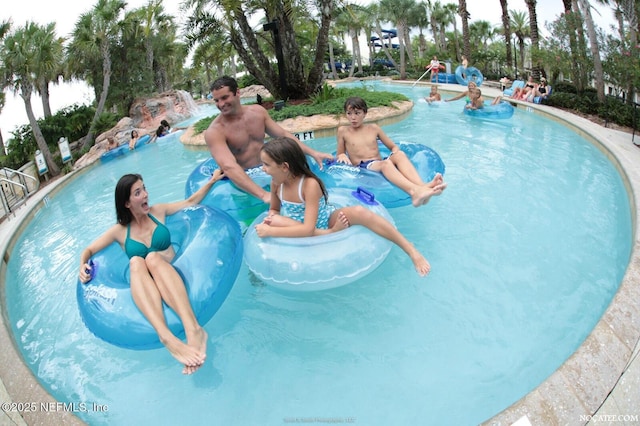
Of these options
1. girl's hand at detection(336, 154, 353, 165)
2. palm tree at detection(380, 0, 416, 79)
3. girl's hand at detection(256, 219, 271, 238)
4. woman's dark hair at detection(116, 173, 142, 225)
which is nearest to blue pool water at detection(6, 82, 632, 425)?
girl's hand at detection(256, 219, 271, 238)

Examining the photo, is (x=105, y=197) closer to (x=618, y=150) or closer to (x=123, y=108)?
(x=618, y=150)

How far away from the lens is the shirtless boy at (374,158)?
3.84 metres

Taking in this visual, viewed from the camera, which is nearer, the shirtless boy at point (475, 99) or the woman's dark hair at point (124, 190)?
the woman's dark hair at point (124, 190)

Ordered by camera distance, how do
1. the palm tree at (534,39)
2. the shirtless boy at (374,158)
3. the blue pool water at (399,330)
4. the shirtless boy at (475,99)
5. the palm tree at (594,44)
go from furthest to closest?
the palm tree at (534,39) → the shirtless boy at (475,99) → the palm tree at (594,44) → the shirtless boy at (374,158) → the blue pool water at (399,330)

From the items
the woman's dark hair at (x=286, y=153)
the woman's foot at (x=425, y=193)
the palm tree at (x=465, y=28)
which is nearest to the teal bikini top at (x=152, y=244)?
the woman's dark hair at (x=286, y=153)

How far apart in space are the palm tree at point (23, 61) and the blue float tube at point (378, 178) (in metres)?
13.1

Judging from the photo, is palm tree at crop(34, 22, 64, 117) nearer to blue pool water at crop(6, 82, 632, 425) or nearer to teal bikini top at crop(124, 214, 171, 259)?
blue pool water at crop(6, 82, 632, 425)

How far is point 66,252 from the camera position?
5.88 m

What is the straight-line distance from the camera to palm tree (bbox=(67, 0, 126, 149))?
1847cm

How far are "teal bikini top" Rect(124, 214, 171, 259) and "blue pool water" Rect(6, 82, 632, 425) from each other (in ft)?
2.59

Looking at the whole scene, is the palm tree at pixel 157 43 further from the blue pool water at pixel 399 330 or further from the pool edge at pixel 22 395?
the pool edge at pixel 22 395

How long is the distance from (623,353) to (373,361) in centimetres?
150

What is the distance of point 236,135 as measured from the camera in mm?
4262

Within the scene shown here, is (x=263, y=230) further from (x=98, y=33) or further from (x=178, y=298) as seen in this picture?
(x=98, y=33)
